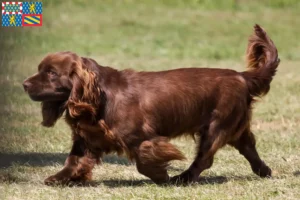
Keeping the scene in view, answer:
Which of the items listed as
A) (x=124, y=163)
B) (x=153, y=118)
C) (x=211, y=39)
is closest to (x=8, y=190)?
(x=153, y=118)

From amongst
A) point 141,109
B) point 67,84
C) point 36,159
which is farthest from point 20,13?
point 36,159

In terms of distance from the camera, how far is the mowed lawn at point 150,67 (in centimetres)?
689

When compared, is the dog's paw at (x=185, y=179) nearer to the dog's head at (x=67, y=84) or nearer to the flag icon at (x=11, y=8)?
the dog's head at (x=67, y=84)

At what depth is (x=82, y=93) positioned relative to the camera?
6859 mm

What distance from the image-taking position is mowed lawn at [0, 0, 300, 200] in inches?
271

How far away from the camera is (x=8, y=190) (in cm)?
671

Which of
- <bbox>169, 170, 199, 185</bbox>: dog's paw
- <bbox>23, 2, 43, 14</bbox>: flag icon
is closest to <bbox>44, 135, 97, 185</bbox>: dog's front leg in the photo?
<bbox>169, 170, 199, 185</bbox>: dog's paw

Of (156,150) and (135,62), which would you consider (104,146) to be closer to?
(156,150)

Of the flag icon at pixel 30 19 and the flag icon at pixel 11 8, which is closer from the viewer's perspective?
the flag icon at pixel 11 8

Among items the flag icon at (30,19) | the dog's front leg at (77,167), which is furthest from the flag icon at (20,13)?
the dog's front leg at (77,167)

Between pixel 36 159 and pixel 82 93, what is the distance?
171cm

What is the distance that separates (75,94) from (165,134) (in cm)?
86

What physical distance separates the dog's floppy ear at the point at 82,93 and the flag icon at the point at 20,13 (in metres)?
0.70

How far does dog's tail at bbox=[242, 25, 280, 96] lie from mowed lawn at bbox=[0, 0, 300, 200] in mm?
399
